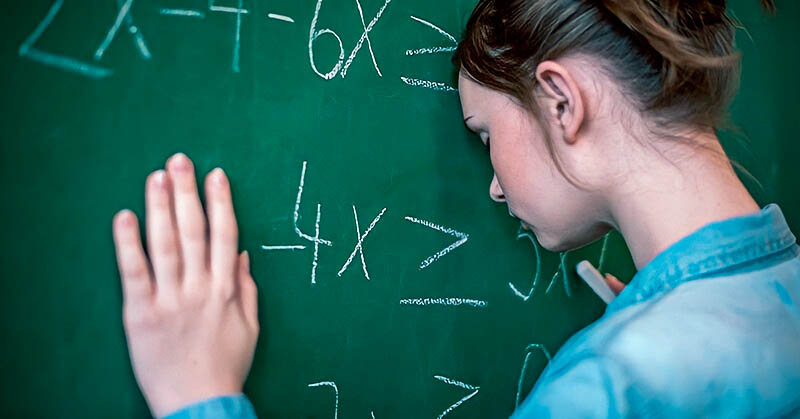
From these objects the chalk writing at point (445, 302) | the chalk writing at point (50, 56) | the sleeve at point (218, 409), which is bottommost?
the chalk writing at point (445, 302)

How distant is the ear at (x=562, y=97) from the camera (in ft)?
2.53

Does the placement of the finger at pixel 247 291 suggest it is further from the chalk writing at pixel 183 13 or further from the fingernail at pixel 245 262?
the chalk writing at pixel 183 13

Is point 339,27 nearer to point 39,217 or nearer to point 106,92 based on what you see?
point 106,92

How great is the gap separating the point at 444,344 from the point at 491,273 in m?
0.13

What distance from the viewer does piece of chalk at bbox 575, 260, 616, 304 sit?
115 centimetres

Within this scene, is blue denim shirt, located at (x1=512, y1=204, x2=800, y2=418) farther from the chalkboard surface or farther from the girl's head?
the chalkboard surface

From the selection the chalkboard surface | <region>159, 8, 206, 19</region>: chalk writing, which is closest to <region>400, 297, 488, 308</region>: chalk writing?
the chalkboard surface

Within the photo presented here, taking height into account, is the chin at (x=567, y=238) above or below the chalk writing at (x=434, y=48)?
below

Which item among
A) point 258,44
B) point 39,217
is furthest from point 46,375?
point 258,44

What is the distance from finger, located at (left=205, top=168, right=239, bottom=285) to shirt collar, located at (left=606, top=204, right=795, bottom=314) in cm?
44

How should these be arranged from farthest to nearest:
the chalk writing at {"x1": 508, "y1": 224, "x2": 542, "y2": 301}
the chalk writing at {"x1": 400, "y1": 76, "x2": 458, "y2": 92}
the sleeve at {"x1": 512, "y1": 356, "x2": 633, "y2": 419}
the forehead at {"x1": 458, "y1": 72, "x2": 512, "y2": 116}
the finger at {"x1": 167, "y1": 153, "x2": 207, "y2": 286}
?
1. the chalk writing at {"x1": 508, "y1": 224, "x2": 542, "y2": 301}
2. the chalk writing at {"x1": 400, "y1": 76, "x2": 458, "y2": 92}
3. the forehead at {"x1": 458, "y1": 72, "x2": 512, "y2": 116}
4. the finger at {"x1": 167, "y1": 153, "x2": 207, "y2": 286}
5. the sleeve at {"x1": 512, "y1": 356, "x2": 633, "y2": 419}

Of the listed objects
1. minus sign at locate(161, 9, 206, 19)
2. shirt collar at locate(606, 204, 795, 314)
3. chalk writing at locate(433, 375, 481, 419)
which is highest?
minus sign at locate(161, 9, 206, 19)

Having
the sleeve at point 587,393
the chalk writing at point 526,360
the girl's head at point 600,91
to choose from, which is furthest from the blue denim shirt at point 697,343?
the chalk writing at point 526,360

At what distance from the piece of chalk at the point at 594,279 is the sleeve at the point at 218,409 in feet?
1.97
